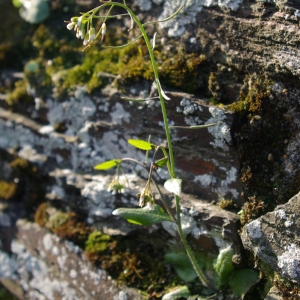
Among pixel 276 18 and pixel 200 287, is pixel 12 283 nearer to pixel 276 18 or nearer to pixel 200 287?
pixel 200 287

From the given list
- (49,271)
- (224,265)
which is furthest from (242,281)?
(49,271)

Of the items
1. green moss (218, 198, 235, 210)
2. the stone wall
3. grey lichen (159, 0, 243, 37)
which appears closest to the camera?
the stone wall

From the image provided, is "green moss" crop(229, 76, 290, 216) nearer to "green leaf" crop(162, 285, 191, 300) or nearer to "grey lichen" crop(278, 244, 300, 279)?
"grey lichen" crop(278, 244, 300, 279)

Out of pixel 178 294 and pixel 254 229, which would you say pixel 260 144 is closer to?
pixel 254 229

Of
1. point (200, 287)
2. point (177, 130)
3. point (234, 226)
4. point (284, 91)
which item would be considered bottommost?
point (200, 287)

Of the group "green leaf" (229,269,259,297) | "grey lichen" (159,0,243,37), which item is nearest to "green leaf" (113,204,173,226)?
"green leaf" (229,269,259,297)

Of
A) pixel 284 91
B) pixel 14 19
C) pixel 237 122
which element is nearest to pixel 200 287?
pixel 237 122
